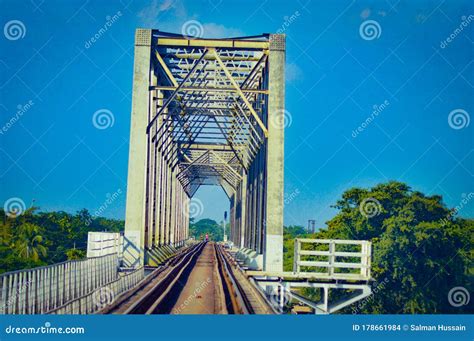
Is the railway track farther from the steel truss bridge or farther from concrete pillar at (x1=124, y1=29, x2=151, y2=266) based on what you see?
concrete pillar at (x1=124, y1=29, x2=151, y2=266)

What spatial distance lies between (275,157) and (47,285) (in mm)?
9436

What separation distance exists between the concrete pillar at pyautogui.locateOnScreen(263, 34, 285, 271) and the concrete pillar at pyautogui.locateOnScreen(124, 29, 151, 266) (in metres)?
4.30

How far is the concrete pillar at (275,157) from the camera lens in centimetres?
1688

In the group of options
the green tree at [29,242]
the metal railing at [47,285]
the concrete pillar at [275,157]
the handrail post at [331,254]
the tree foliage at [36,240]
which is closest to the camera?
the metal railing at [47,285]

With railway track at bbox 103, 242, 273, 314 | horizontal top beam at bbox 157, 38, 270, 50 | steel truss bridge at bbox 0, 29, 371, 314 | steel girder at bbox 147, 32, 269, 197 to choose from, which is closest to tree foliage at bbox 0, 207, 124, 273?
steel girder at bbox 147, 32, 269, 197

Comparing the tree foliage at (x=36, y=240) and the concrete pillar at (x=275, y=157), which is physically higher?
the concrete pillar at (x=275, y=157)

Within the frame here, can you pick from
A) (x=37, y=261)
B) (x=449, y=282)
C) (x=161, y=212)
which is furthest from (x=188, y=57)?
(x=37, y=261)

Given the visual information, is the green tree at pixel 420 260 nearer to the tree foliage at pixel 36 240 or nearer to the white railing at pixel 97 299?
the white railing at pixel 97 299

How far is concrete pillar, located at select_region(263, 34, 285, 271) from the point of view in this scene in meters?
16.9

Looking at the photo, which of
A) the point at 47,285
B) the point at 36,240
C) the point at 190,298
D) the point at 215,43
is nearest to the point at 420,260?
the point at 215,43

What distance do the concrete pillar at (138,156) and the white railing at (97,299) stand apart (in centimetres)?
415

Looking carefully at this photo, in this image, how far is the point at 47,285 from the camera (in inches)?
394

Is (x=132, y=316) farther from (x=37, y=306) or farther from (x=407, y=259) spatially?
(x=407, y=259)

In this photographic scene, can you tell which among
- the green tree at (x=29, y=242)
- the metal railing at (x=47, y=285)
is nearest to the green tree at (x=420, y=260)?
the metal railing at (x=47, y=285)
